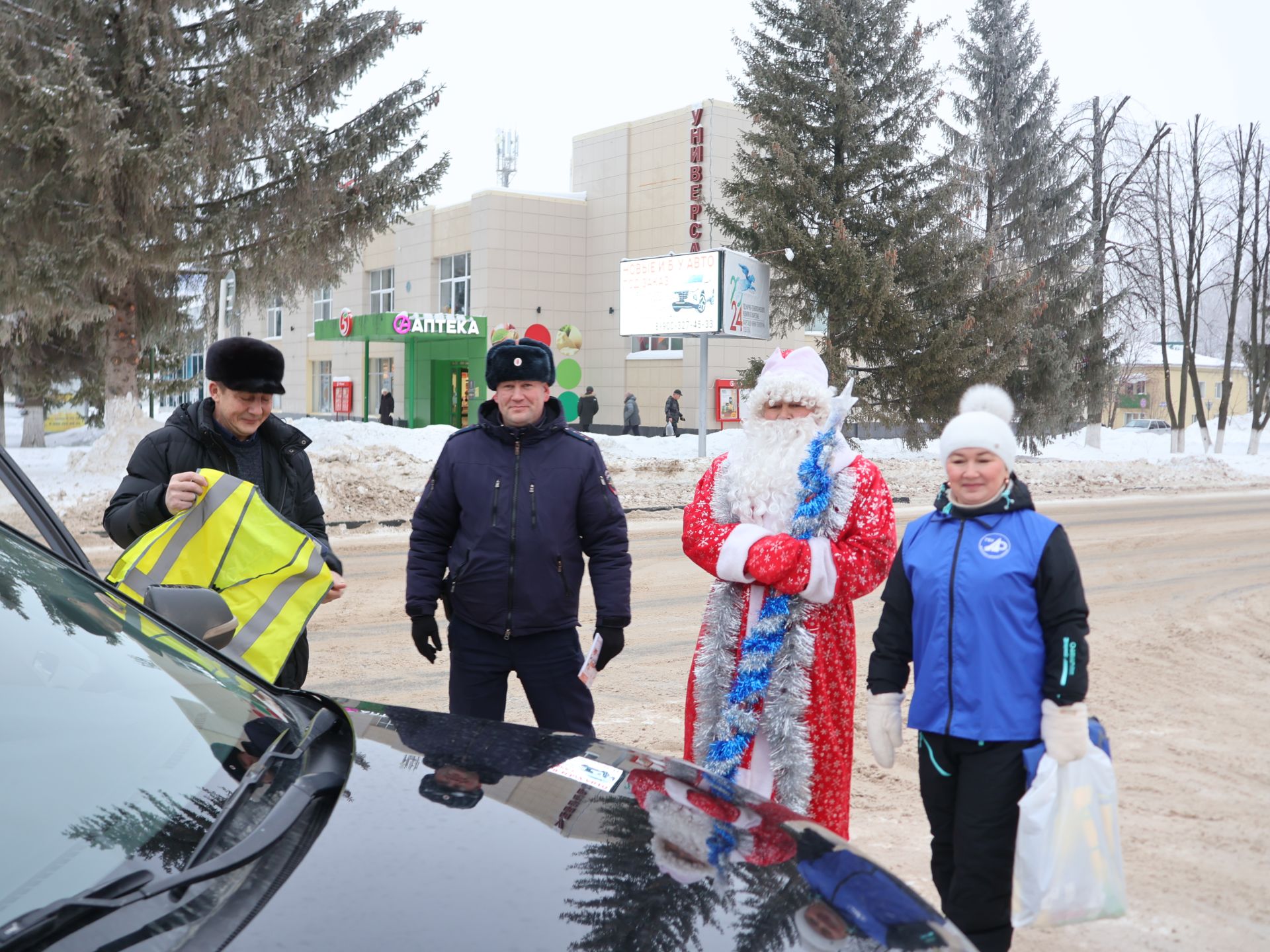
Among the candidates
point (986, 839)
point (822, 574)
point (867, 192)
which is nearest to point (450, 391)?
point (867, 192)

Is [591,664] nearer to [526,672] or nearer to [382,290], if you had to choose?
[526,672]

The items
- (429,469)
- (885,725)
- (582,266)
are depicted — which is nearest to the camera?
(885,725)

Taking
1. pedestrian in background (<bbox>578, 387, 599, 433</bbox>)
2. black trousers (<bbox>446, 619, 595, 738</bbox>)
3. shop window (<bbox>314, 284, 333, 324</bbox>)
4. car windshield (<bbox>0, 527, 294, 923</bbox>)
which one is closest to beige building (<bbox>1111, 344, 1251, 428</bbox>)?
pedestrian in background (<bbox>578, 387, 599, 433</bbox>)

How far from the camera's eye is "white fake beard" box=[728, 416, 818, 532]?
3625 millimetres

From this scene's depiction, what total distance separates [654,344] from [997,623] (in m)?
38.0

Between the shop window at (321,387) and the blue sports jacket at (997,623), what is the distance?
52355 millimetres

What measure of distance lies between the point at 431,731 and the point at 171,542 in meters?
1.48

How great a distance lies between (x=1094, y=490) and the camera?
21703 millimetres

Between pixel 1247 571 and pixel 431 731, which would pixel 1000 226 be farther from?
pixel 431 731

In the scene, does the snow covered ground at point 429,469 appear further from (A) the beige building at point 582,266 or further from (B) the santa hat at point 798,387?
(A) the beige building at point 582,266

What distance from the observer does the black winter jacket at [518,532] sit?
3.77 m

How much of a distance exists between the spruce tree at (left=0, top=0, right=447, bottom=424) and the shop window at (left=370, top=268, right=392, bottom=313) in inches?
1153

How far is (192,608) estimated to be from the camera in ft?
8.57

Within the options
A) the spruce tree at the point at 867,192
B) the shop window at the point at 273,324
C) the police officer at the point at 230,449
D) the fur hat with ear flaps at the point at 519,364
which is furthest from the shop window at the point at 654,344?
the police officer at the point at 230,449
